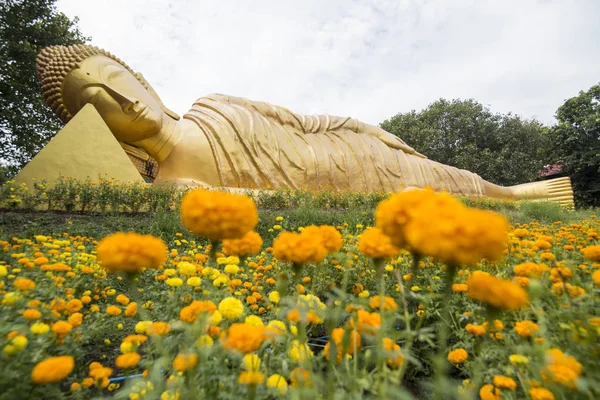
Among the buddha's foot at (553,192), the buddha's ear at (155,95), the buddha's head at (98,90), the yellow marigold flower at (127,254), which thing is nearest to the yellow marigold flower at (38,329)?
the yellow marigold flower at (127,254)

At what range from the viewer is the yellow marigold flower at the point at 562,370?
0.58 m

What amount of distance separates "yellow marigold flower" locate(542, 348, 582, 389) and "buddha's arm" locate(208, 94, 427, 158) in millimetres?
6619

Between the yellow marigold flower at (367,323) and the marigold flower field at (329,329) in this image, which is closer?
the marigold flower field at (329,329)

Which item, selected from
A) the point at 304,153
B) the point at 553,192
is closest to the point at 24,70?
the point at 304,153

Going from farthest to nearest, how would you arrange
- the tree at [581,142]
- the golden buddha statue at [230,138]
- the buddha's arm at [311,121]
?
the tree at [581,142] → the buddha's arm at [311,121] → the golden buddha statue at [230,138]

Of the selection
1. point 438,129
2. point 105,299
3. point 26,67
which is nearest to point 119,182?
point 105,299

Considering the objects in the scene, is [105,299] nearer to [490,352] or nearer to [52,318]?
[52,318]

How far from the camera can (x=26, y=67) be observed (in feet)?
28.9

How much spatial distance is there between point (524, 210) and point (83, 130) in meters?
8.43

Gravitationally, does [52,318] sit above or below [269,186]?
below

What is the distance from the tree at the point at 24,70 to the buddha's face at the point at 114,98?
497 centimetres

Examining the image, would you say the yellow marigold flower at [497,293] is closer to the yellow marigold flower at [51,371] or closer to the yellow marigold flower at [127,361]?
the yellow marigold flower at [127,361]

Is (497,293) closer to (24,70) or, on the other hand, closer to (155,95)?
(155,95)

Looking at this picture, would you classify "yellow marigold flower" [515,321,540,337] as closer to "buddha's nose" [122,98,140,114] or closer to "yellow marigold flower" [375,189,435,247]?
"yellow marigold flower" [375,189,435,247]
